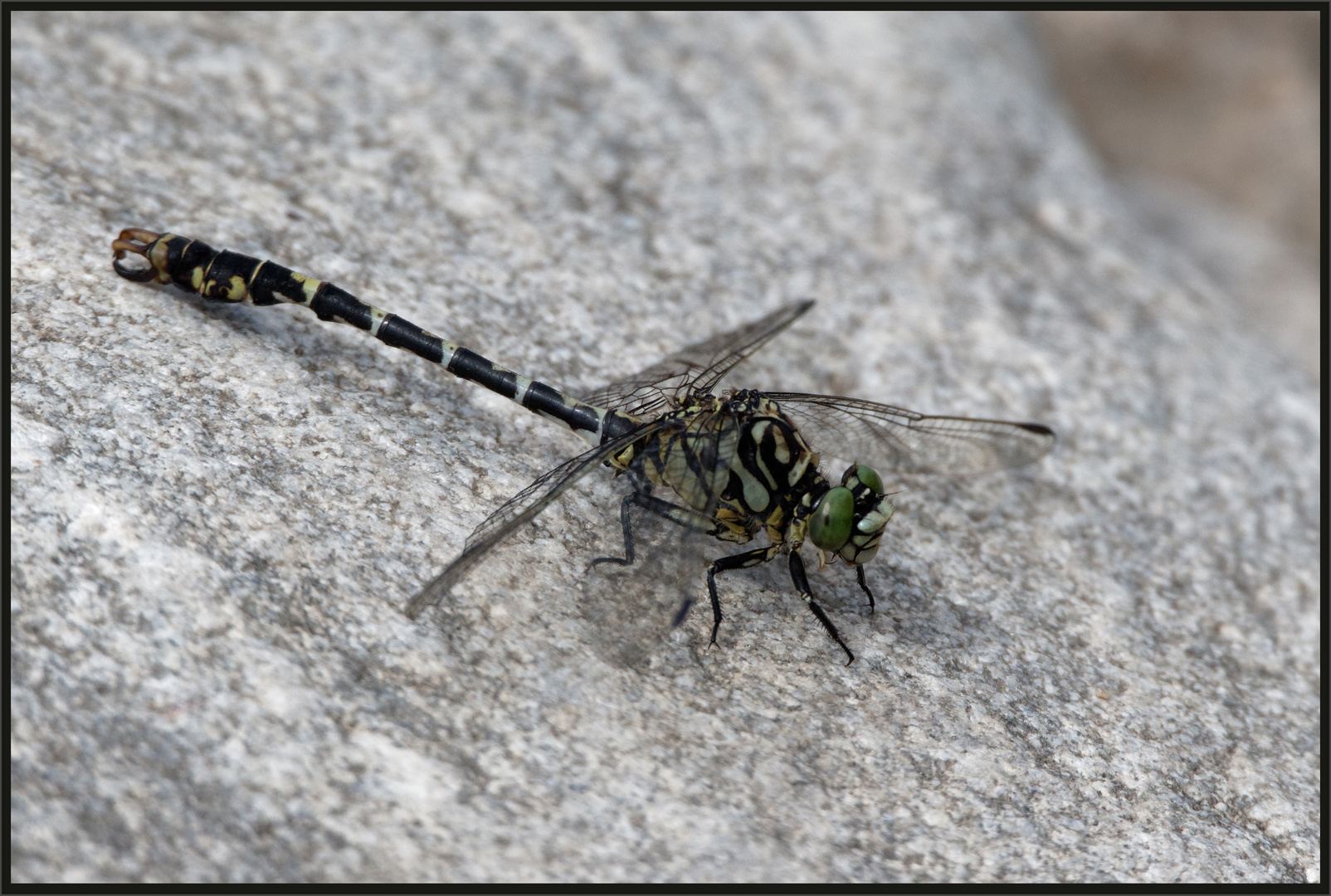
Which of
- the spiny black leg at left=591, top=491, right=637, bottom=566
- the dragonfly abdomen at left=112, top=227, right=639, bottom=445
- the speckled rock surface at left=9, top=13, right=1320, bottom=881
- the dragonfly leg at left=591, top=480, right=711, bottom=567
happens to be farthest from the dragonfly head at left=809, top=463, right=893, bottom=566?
the dragonfly abdomen at left=112, top=227, right=639, bottom=445

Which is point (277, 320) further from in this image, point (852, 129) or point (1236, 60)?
point (1236, 60)

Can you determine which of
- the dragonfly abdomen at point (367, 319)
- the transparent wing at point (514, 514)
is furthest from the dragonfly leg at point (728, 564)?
the dragonfly abdomen at point (367, 319)

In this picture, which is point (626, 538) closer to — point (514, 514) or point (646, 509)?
point (646, 509)

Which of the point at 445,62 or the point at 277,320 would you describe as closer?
the point at 277,320

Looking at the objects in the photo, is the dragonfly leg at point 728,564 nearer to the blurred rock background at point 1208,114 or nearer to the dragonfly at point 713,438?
the dragonfly at point 713,438

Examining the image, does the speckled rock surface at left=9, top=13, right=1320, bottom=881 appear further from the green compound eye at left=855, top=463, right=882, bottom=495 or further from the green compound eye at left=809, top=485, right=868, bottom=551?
the green compound eye at left=855, top=463, right=882, bottom=495

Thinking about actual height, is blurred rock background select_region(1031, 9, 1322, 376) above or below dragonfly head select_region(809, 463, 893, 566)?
above

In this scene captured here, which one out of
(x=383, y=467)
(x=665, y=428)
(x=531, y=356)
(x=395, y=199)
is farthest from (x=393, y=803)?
(x=395, y=199)
